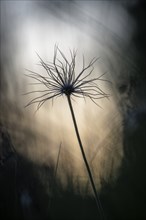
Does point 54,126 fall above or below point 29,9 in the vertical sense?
below

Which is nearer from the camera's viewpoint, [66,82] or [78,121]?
[66,82]

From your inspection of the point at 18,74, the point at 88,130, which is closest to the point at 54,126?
the point at 88,130

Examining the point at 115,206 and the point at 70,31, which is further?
the point at 70,31


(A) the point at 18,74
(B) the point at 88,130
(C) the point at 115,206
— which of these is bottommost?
(C) the point at 115,206

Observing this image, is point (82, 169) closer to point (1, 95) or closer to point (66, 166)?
point (66, 166)

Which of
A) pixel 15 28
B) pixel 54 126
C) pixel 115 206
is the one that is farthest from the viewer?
pixel 15 28

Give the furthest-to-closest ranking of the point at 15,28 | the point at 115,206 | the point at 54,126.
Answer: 1. the point at 15,28
2. the point at 54,126
3. the point at 115,206

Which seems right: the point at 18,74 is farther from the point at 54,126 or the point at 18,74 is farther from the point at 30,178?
the point at 30,178
